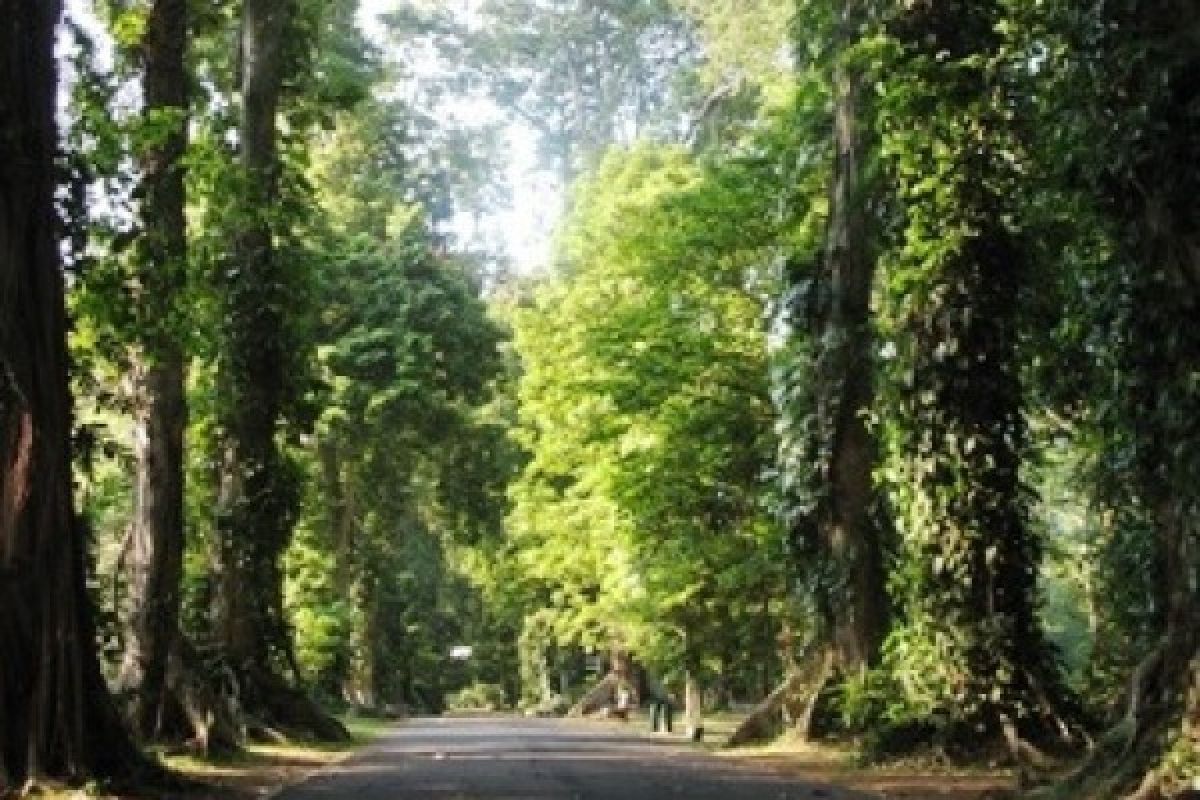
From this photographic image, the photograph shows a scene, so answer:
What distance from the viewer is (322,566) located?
48.8 meters

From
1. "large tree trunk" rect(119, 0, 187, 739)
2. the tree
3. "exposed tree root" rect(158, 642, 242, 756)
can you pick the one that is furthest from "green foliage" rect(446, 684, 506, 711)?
the tree

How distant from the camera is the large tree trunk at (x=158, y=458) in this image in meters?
20.0

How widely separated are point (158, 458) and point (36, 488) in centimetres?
745

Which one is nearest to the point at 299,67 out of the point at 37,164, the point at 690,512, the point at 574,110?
the point at 690,512

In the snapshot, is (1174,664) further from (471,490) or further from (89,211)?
(471,490)

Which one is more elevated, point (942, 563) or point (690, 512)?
point (690, 512)

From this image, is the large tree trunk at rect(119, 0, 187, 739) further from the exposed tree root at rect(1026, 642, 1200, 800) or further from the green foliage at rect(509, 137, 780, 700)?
the exposed tree root at rect(1026, 642, 1200, 800)

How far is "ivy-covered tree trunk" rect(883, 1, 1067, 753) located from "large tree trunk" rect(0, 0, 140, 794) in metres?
8.92

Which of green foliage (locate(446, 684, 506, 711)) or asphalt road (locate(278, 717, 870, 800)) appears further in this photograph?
green foliage (locate(446, 684, 506, 711))

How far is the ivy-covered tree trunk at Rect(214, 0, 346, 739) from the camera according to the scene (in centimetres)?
2736

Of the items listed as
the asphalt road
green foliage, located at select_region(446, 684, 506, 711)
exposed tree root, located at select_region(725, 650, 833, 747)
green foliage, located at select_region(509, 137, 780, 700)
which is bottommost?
the asphalt road

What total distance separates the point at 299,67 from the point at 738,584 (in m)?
12.4

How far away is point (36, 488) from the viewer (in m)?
13.1

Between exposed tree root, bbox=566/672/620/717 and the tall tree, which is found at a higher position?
the tall tree
